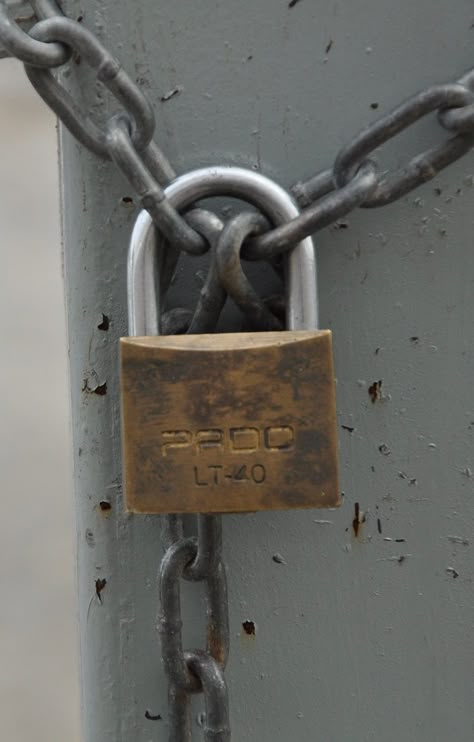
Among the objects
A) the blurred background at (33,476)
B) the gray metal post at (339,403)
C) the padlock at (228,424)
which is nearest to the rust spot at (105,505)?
the gray metal post at (339,403)

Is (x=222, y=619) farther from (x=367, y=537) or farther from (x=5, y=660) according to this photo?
(x=5, y=660)

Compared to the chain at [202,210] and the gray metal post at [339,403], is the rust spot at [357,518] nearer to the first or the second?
the gray metal post at [339,403]

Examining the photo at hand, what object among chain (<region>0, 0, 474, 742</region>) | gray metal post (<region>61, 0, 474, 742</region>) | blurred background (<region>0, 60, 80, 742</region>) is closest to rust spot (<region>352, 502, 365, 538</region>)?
gray metal post (<region>61, 0, 474, 742</region>)

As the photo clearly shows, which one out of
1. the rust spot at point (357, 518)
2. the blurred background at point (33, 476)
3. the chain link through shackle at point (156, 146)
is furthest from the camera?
the blurred background at point (33, 476)

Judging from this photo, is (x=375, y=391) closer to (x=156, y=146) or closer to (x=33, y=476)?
(x=156, y=146)

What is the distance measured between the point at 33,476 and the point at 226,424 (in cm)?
193

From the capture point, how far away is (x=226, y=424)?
455mm

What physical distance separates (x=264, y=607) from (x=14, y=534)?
6.10 feet

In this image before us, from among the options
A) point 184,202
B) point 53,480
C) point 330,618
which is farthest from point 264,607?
point 53,480

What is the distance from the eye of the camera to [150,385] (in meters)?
0.46

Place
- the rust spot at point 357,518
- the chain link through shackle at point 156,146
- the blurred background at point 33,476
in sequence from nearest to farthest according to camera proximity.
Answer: the chain link through shackle at point 156,146
the rust spot at point 357,518
the blurred background at point 33,476

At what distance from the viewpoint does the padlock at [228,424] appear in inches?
17.9

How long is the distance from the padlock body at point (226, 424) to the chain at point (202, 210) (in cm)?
4

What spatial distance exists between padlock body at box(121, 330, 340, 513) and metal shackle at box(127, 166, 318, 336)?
0.12 ft
